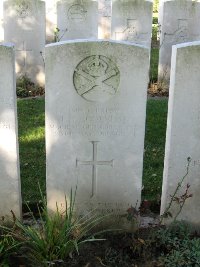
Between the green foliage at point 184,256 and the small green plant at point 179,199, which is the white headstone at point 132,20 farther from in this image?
the green foliage at point 184,256

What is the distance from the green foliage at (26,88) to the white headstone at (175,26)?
8.41ft

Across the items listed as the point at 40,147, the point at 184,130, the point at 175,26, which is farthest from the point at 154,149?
the point at 175,26

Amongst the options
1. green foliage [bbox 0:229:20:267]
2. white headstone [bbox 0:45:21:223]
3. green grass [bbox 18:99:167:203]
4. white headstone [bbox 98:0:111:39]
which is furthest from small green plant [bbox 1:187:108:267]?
white headstone [bbox 98:0:111:39]

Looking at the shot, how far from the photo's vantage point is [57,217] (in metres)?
3.76

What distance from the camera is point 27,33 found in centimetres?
874

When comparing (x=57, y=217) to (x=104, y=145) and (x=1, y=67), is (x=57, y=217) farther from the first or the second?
(x=1, y=67)

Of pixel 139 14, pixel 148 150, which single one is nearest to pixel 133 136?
pixel 148 150

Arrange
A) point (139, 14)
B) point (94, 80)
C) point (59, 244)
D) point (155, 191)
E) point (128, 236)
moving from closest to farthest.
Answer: point (59, 244), point (94, 80), point (128, 236), point (155, 191), point (139, 14)

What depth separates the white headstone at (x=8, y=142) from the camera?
376 cm

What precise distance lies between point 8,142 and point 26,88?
509 centimetres

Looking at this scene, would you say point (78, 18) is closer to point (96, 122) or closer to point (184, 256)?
point (96, 122)

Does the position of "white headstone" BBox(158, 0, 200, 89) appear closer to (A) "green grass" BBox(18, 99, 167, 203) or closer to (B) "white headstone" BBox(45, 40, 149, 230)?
(A) "green grass" BBox(18, 99, 167, 203)

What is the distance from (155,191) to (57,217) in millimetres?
1722

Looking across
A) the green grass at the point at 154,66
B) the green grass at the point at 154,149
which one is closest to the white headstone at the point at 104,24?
the green grass at the point at 154,66
